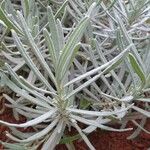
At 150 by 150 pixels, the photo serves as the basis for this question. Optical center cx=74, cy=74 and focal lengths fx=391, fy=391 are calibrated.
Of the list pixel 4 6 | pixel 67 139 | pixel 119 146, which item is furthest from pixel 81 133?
pixel 4 6

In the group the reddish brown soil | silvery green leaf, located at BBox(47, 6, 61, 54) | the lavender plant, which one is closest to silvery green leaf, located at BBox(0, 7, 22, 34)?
the lavender plant

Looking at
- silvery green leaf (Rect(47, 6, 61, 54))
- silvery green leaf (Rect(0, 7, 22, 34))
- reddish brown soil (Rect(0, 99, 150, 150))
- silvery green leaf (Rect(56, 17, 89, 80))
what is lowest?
reddish brown soil (Rect(0, 99, 150, 150))

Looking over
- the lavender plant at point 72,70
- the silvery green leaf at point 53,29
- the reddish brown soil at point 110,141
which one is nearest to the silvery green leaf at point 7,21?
the lavender plant at point 72,70

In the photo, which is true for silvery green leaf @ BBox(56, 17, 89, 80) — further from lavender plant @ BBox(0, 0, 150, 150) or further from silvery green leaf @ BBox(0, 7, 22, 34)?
silvery green leaf @ BBox(0, 7, 22, 34)

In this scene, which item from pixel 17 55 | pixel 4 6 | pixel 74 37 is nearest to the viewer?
pixel 74 37

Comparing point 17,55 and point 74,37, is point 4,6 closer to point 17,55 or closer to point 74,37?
point 17,55

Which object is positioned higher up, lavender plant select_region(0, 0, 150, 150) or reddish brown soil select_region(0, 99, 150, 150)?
lavender plant select_region(0, 0, 150, 150)

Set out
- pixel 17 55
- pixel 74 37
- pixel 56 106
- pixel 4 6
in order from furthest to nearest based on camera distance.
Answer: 1. pixel 17 55
2. pixel 4 6
3. pixel 56 106
4. pixel 74 37

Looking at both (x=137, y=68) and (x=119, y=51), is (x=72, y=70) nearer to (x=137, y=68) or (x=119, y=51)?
(x=119, y=51)
